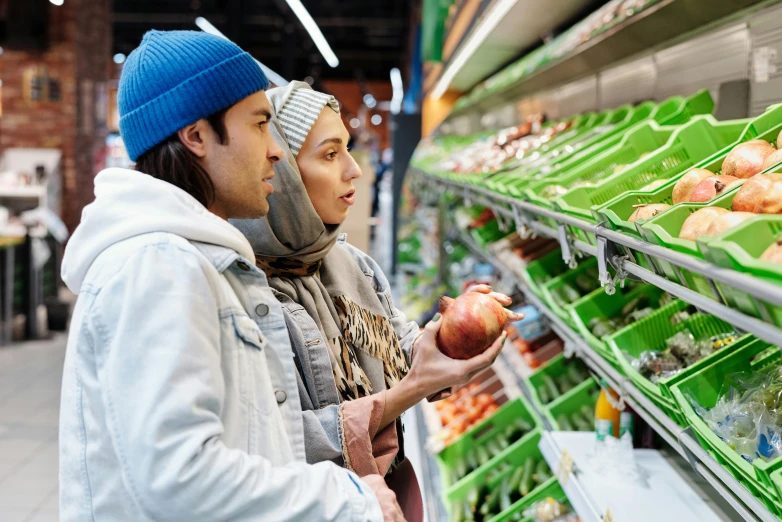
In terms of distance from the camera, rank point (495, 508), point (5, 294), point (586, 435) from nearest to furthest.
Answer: point (586, 435) → point (495, 508) → point (5, 294)

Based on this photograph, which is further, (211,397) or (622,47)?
(622,47)

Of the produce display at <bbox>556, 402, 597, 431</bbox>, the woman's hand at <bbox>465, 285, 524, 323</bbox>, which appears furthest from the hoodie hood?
the produce display at <bbox>556, 402, 597, 431</bbox>

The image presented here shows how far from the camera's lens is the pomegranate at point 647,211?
1.67 m

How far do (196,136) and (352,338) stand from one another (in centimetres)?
66

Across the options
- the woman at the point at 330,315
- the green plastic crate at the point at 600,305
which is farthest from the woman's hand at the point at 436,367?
the green plastic crate at the point at 600,305

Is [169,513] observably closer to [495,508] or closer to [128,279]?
[128,279]

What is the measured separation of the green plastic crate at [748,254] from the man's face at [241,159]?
0.75 m

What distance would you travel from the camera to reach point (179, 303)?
1.12 metres

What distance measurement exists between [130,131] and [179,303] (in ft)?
1.19

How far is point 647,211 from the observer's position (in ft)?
5.51

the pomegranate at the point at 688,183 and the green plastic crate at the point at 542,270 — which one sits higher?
the pomegranate at the point at 688,183

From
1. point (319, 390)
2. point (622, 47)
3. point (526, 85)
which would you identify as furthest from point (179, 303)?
point (526, 85)

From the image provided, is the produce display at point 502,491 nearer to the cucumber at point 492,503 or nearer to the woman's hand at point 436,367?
the cucumber at point 492,503

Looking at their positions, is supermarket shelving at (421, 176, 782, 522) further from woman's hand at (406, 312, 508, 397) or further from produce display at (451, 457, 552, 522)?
produce display at (451, 457, 552, 522)
